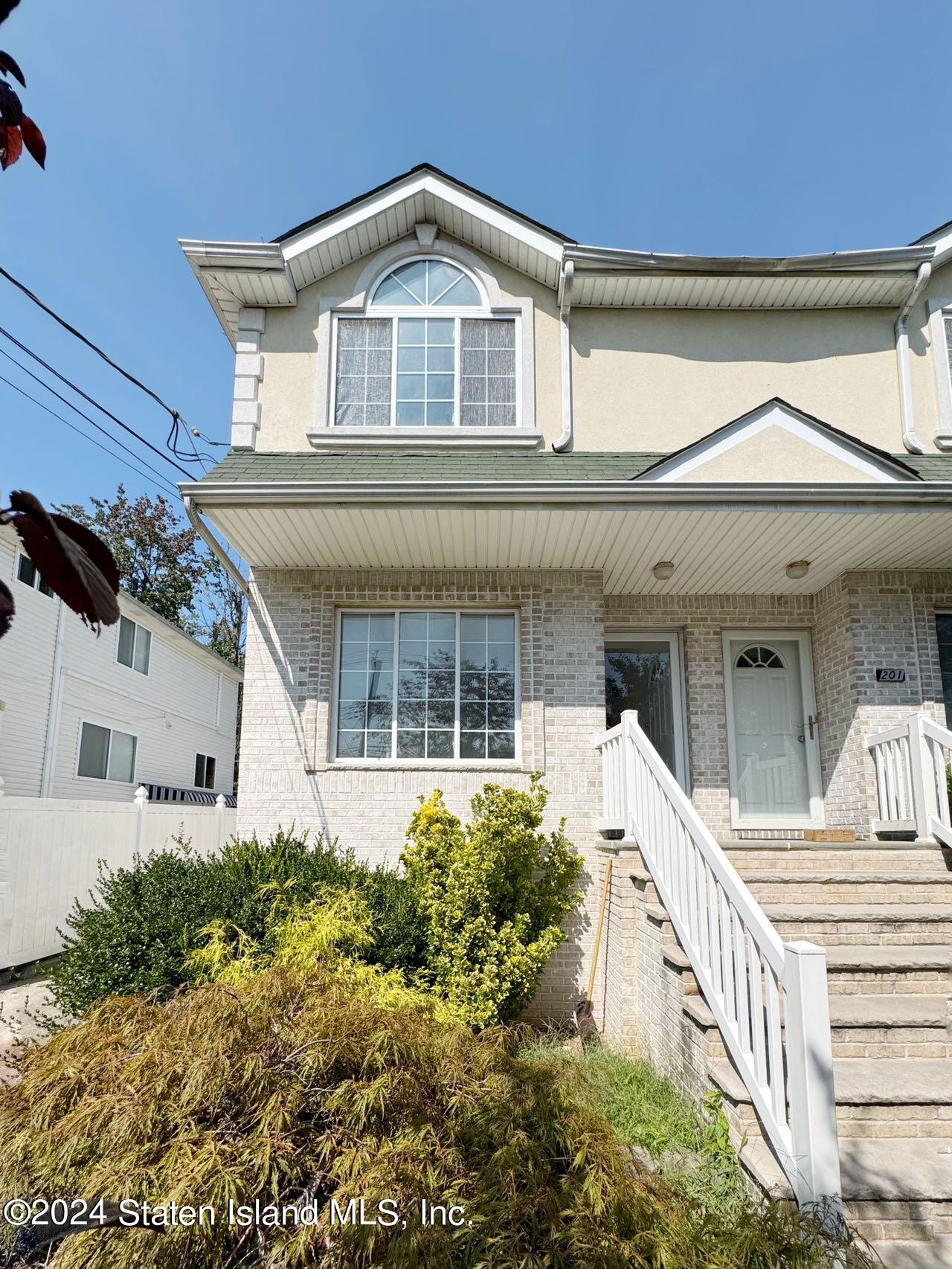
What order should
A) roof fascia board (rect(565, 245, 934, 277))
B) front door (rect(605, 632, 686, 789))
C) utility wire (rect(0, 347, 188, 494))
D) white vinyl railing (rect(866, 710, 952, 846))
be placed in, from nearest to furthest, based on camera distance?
white vinyl railing (rect(866, 710, 952, 846)) < roof fascia board (rect(565, 245, 934, 277)) < front door (rect(605, 632, 686, 789)) < utility wire (rect(0, 347, 188, 494))

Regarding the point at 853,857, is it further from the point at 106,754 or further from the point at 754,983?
the point at 106,754

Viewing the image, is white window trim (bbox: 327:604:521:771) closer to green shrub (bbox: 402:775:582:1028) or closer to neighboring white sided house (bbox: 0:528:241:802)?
green shrub (bbox: 402:775:582:1028)

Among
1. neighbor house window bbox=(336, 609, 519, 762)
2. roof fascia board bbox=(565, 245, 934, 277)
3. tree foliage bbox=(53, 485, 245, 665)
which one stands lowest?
neighbor house window bbox=(336, 609, 519, 762)

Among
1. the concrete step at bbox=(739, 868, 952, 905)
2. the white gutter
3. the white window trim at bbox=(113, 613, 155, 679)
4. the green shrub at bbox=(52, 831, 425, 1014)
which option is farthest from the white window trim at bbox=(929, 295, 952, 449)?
the white window trim at bbox=(113, 613, 155, 679)

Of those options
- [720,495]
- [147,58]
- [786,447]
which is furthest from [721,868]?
[147,58]

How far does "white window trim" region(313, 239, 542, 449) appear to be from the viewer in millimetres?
7496

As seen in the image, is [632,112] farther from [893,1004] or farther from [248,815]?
[893,1004]

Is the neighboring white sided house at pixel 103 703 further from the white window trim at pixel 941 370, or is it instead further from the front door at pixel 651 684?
the white window trim at pixel 941 370

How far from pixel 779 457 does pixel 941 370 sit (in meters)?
2.72

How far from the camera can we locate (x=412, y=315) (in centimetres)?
789

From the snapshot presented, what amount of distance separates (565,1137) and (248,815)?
190 inches

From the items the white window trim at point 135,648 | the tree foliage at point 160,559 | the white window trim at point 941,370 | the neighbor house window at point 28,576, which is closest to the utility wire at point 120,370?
the neighbor house window at point 28,576

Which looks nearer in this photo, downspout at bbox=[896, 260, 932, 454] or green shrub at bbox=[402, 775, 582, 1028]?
green shrub at bbox=[402, 775, 582, 1028]

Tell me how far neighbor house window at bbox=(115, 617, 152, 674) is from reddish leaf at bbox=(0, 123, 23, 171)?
14.5m
